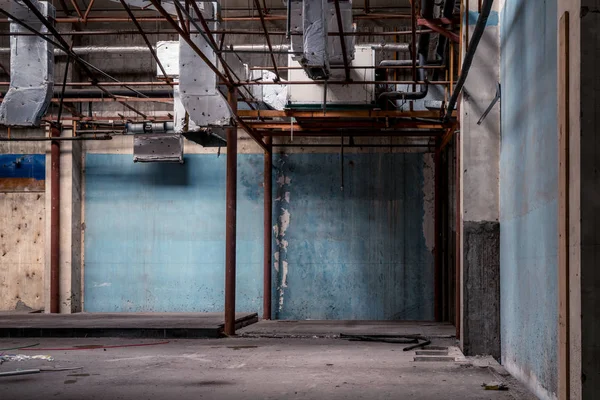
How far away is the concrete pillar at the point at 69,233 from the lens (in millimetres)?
15219

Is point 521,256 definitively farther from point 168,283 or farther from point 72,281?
point 72,281

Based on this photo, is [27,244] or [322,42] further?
[27,244]

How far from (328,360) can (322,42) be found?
3567 mm

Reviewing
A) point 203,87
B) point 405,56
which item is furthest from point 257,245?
point 203,87

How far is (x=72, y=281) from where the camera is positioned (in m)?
15.2

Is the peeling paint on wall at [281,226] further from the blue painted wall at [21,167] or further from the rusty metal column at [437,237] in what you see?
the blue painted wall at [21,167]

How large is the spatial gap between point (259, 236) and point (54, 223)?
388 cm

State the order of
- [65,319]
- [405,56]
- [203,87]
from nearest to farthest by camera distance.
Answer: [203,87] < [65,319] < [405,56]

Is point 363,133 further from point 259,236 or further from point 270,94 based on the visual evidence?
point 259,236

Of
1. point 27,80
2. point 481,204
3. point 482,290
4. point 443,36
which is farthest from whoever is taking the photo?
point 443,36

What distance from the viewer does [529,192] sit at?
6.93 meters

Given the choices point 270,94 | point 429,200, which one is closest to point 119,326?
point 270,94
